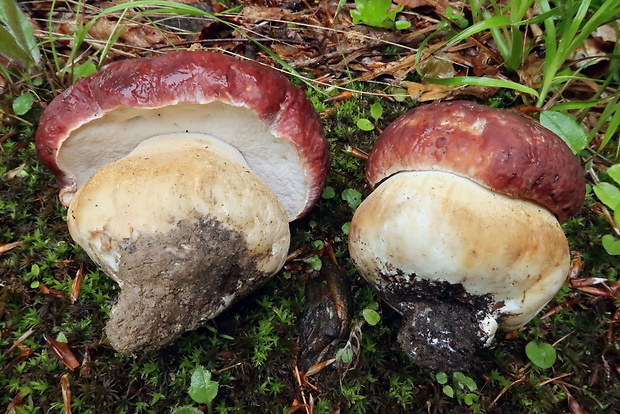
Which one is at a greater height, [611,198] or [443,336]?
[611,198]

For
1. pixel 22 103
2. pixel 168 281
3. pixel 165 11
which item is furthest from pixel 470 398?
pixel 22 103

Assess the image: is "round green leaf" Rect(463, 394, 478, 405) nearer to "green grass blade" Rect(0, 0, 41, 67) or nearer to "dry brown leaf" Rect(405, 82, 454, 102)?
"dry brown leaf" Rect(405, 82, 454, 102)

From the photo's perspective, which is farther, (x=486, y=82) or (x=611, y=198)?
(x=486, y=82)

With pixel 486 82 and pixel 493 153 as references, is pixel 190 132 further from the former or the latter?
pixel 486 82

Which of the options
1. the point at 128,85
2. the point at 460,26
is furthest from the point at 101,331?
the point at 460,26

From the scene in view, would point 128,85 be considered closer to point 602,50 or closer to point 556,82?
point 556,82

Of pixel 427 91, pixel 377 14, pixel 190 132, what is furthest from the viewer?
pixel 377 14
